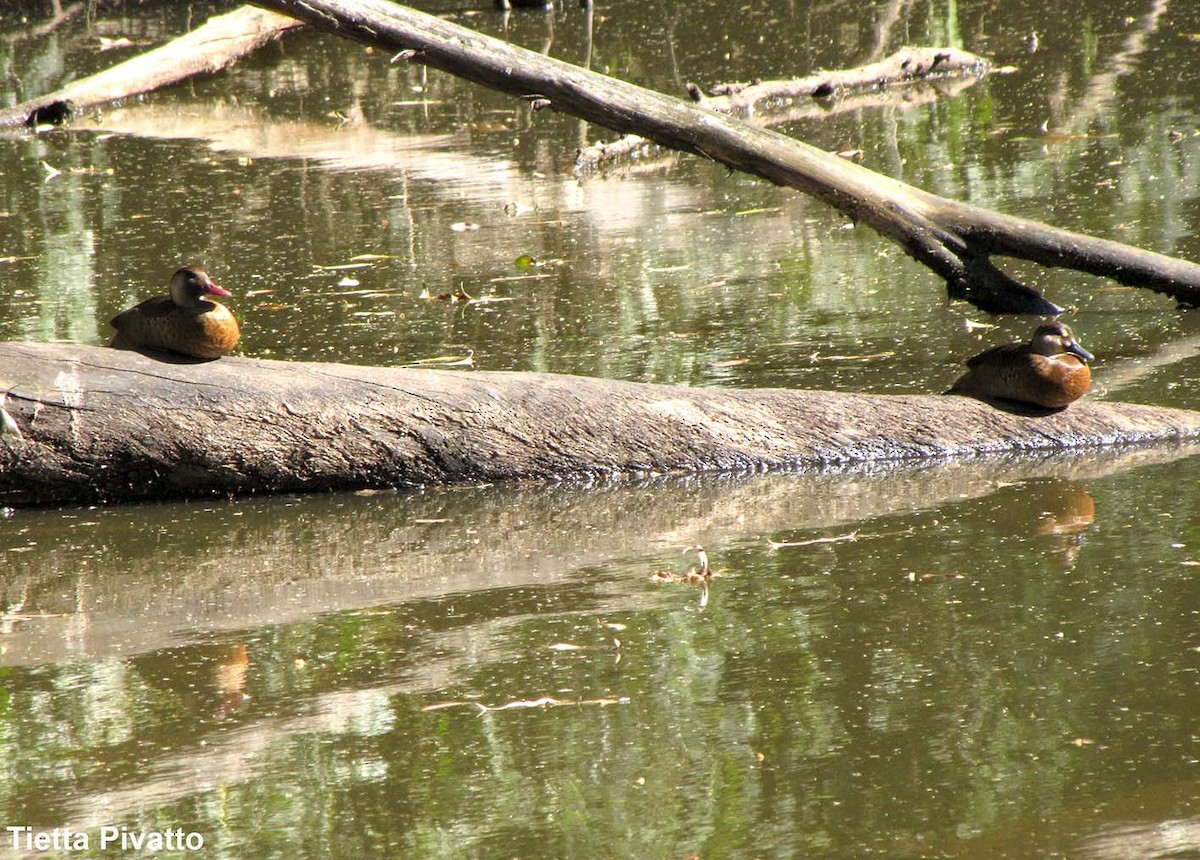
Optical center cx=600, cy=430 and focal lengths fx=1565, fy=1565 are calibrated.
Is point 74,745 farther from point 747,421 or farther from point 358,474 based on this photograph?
point 747,421

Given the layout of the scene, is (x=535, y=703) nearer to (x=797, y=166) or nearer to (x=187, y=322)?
Result: (x=187, y=322)

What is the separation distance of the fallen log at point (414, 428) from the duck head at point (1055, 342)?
0.72ft

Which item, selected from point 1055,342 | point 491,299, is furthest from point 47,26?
point 1055,342

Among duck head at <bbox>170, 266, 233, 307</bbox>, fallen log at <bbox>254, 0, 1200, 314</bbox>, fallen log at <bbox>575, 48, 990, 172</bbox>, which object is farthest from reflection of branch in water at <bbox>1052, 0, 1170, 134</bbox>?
duck head at <bbox>170, 266, 233, 307</bbox>

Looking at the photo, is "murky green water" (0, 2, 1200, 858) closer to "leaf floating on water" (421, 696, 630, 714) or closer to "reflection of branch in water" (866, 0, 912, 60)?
"leaf floating on water" (421, 696, 630, 714)

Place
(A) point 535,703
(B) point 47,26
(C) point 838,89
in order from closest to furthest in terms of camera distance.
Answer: (A) point 535,703, (C) point 838,89, (B) point 47,26

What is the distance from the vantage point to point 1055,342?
540cm

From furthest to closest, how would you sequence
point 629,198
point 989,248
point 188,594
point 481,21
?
point 481,21 < point 629,198 < point 989,248 < point 188,594

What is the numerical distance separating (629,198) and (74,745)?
7.12 m

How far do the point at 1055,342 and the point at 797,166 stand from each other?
200 centimetres

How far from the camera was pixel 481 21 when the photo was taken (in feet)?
57.9

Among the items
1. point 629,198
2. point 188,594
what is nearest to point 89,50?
point 629,198

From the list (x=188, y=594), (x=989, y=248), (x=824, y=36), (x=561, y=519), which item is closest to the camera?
(x=188, y=594)

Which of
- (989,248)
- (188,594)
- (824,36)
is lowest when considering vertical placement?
(188,594)
